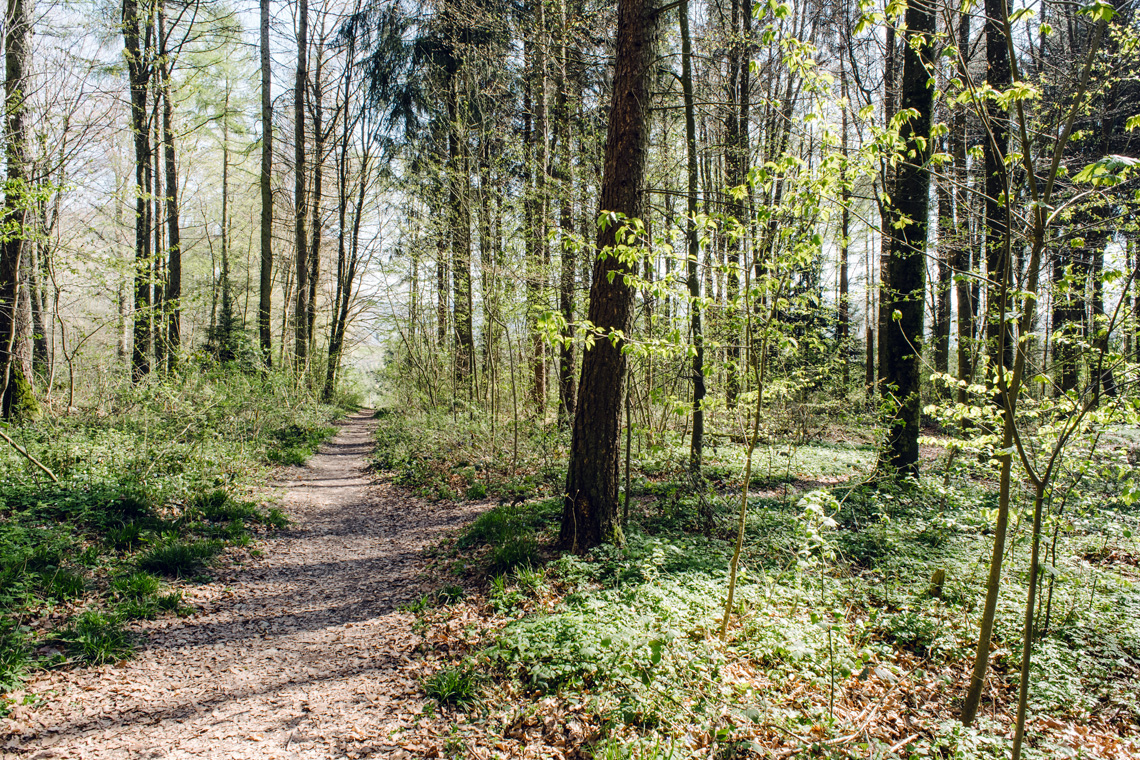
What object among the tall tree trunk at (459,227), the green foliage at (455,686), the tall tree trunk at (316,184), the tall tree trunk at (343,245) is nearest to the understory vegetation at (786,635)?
the green foliage at (455,686)

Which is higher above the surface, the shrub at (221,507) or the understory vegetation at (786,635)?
the shrub at (221,507)

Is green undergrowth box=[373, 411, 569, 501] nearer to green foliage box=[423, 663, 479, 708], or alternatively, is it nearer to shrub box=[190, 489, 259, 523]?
shrub box=[190, 489, 259, 523]

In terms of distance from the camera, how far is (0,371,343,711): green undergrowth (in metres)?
3.64

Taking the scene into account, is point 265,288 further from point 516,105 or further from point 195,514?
point 195,514

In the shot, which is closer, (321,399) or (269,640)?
(269,640)

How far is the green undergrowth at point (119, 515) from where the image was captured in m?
3.64

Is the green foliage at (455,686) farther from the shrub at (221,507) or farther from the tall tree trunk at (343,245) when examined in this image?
the tall tree trunk at (343,245)

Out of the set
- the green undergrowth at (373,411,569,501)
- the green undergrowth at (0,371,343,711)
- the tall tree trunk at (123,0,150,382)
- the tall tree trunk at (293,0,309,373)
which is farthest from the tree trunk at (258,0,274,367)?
the green undergrowth at (373,411,569,501)

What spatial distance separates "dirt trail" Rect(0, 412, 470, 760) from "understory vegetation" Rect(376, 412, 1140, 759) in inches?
16.2

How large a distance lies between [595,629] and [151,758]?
261 centimetres

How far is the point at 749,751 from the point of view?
2.85 m

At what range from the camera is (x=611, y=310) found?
4.97m

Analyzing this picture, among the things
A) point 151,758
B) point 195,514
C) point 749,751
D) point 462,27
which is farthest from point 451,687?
point 462,27

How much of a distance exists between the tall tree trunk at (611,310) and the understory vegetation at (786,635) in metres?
0.42
